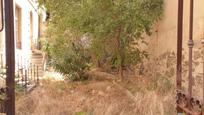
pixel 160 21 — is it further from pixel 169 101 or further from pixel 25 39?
pixel 25 39

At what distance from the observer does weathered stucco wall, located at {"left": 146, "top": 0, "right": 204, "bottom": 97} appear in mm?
5477

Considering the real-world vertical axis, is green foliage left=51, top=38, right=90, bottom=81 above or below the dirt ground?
above

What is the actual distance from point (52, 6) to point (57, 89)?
180 centimetres

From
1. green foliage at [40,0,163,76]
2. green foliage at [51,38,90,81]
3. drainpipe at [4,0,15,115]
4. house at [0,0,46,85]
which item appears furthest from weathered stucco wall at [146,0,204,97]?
house at [0,0,46,85]

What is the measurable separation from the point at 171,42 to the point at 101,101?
6.34 feet

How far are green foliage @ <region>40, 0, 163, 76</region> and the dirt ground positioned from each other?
70 cm

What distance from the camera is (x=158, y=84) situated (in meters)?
5.96

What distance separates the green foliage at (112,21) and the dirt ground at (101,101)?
70cm

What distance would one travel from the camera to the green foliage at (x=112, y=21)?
6.93m

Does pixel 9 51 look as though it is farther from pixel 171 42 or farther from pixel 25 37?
pixel 25 37

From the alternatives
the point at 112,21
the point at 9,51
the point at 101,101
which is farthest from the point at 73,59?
the point at 9,51

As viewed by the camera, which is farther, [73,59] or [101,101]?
[73,59]

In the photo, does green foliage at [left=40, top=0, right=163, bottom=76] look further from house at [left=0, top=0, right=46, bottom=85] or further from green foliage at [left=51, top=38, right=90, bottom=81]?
house at [left=0, top=0, right=46, bottom=85]

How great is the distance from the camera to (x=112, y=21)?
22.8ft
